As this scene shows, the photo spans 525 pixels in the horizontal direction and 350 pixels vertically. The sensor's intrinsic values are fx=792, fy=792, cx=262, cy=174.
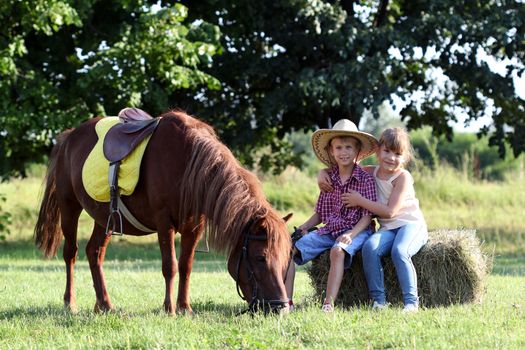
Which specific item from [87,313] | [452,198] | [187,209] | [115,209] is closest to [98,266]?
[87,313]

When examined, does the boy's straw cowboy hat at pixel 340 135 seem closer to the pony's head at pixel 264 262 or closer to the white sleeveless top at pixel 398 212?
the white sleeveless top at pixel 398 212

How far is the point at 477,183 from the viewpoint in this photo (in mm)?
21656

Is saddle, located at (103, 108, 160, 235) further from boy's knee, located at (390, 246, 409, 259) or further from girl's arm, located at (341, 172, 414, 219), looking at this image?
boy's knee, located at (390, 246, 409, 259)

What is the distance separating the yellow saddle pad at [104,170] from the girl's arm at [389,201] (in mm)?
1706

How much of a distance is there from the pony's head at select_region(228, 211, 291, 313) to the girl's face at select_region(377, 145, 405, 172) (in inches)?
50.8

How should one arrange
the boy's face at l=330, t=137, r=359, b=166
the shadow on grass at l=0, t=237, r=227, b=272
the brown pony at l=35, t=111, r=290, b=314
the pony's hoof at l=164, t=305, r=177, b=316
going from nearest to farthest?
the brown pony at l=35, t=111, r=290, b=314 < the pony's hoof at l=164, t=305, r=177, b=316 < the boy's face at l=330, t=137, r=359, b=166 < the shadow on grass at l=0, t=237, r=227, b=272

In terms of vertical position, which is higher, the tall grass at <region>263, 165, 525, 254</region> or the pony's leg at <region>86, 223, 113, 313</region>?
the tall grass at <region>263, 165, 525, 254</region>

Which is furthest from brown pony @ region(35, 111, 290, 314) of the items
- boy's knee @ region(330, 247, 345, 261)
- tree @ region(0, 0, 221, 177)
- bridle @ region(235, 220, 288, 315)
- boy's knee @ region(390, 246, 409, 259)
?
tree @ region(0, 0, 221, 177)

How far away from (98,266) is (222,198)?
1.90 metres

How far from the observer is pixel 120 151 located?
6504 mm

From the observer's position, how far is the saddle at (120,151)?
6.46 metres

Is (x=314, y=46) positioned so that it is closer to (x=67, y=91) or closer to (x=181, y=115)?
(x=67, y=91)

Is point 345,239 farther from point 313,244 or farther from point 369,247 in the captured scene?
point 313,244

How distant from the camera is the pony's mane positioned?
562 centimetres
